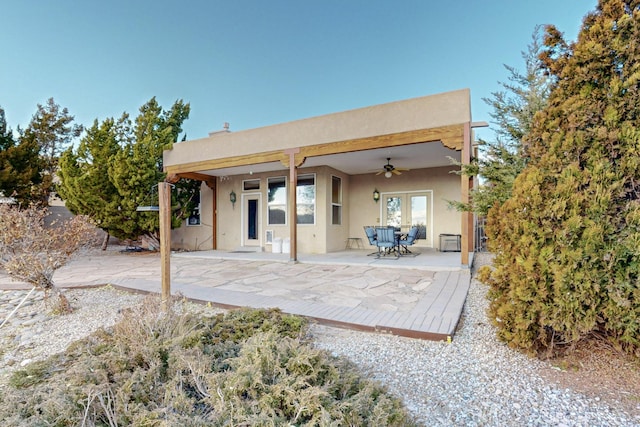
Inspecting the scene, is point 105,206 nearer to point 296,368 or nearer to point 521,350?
point 296,368

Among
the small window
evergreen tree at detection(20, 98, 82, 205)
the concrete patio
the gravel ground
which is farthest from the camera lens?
evergreen tree at detection(20, 98, 82, 205)

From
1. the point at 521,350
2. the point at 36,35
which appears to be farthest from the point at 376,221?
the point at 36,35

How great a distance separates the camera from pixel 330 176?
31.5 feet

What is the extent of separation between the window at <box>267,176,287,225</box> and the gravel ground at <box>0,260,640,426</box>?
671cm

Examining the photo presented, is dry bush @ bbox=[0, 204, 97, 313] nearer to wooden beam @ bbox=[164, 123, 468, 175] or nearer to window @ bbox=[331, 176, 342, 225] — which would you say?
wooden beam @ bbox=[164, 123, 468, 175]

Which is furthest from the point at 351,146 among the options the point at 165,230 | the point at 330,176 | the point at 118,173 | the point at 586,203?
the point at 118,173

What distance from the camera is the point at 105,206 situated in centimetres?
954

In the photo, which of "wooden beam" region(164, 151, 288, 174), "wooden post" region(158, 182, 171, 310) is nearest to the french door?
"wooden beam" region(164, 151, 288, 174)

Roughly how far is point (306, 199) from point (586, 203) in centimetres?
800

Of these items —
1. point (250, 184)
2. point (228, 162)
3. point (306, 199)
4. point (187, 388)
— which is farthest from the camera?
point (250, 184)

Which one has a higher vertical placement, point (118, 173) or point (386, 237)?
point (118, 173)

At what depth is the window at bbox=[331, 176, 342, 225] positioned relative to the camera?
978 cm

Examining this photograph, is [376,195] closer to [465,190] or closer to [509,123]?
[465,190]

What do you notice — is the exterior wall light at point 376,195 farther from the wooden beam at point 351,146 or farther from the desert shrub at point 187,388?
the desert shrub at point 187,388
